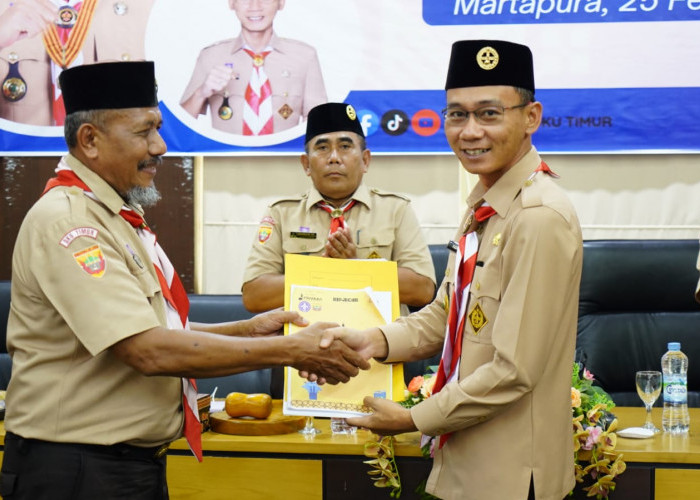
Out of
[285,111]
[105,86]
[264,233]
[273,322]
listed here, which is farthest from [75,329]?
[285,111]

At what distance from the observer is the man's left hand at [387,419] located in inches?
79.5

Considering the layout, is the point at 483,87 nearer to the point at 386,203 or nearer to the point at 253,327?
the point at 253,327

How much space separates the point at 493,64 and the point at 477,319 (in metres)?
0.58

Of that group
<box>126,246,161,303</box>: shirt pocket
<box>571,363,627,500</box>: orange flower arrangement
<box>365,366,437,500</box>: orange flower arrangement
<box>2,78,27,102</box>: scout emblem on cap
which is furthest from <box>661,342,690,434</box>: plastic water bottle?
<box>2,78,27,102</box>: scout emblem on cap

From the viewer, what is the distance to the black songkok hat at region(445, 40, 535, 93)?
195 centimetres

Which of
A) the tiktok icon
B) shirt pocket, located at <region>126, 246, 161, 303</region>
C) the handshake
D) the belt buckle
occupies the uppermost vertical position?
the tiktok icon

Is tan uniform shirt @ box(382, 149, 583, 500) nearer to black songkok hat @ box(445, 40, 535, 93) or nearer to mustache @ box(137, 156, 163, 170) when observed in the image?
black songkok hat @ box(445, 40, 535, 93)

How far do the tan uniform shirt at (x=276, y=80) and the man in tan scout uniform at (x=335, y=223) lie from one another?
779mm

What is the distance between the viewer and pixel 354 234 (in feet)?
10.7

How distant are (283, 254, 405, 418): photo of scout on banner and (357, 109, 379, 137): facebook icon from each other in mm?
1547

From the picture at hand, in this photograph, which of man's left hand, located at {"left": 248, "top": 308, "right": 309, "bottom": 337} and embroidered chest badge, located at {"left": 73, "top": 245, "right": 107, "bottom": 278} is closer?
embroidered chest badge, located at {"left": 73, "top": 245, "right": 107, "bottom": 278}

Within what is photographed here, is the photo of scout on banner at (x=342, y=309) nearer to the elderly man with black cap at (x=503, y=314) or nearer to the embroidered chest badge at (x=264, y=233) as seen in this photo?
the elderly man with black cap at (x=503, y=314)

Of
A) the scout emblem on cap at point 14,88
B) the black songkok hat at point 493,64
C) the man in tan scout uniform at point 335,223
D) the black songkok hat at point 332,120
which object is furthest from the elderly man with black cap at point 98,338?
the scout emblem on cap at point 14,88

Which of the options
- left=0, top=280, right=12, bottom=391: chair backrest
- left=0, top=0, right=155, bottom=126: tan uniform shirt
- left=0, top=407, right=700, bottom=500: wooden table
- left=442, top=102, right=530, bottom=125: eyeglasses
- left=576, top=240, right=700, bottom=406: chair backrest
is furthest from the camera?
left=0, top=0, right=155, bottom=126: tan uniform shirt
